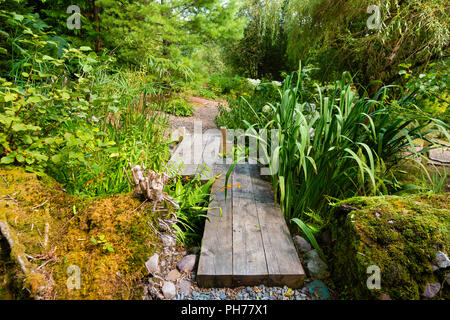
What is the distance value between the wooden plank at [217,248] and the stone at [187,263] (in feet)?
0.36

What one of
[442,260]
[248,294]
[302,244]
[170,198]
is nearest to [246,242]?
[248,294]

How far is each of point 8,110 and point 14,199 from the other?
460mm

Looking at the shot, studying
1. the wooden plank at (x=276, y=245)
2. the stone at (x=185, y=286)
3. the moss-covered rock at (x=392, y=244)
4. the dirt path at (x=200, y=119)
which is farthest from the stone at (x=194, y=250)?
the dirt path at (x=200, y=119)

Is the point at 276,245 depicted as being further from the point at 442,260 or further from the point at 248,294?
the point at 442,260

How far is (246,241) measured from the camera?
157cm

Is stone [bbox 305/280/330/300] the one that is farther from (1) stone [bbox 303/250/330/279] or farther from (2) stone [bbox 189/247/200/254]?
(2) stone [bbox 189/247/200/254]

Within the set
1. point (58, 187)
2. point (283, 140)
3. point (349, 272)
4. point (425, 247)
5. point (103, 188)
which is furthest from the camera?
point (283, 140)

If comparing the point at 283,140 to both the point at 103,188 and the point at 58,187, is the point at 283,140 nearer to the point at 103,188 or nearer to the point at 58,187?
the point at 103,188

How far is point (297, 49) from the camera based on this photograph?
541cm

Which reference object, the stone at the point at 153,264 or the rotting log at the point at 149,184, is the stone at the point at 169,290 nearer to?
the stone at the point at 153,264

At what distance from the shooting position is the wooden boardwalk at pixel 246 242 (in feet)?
4.41

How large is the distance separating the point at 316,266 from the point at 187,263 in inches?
30.0

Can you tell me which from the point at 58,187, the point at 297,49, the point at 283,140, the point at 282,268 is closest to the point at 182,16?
the point at 297,49
